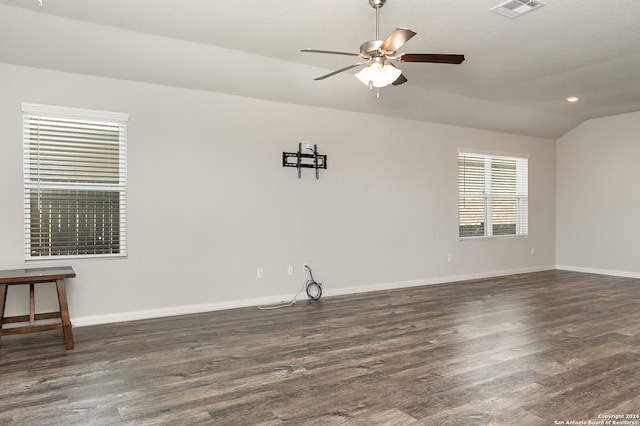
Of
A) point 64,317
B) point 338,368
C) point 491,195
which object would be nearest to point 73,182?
point 64,317

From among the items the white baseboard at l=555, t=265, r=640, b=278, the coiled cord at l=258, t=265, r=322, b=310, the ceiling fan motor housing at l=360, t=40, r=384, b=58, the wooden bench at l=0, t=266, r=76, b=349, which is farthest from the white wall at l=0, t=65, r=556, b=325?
the ceiling fan motor housing at l=360, t=40, r=384, b=58

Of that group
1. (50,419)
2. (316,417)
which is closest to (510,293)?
(316,417)

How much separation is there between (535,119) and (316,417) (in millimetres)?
6803

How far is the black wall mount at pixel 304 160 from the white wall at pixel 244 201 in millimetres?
88

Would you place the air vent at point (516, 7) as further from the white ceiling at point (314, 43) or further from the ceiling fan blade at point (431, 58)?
the ceiling fan blade at point (431, 58)

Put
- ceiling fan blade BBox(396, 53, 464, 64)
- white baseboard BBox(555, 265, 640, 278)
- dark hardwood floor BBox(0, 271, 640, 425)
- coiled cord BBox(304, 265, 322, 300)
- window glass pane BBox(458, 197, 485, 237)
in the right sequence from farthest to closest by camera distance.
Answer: white baseboard BBox(555, 265, 640, 278) < window glass pane BBox(458, 197, 485, 237) < coiled cord BBox(304, 265, 322, 300) < ceiling fan blade BBox(396, 53, 464, 64) < dark hardwood floor BBox(0, 271, 640, 425)

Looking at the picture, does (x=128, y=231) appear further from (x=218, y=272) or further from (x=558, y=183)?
(x=558, y=183)

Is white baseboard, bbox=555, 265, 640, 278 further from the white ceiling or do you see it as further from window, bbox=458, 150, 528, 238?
the white ceiling

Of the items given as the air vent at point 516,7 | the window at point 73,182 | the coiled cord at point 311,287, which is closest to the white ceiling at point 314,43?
the air vent at point 516,7

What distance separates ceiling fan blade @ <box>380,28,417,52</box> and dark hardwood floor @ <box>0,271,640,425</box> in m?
2.27

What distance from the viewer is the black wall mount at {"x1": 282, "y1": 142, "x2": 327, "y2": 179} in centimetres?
554

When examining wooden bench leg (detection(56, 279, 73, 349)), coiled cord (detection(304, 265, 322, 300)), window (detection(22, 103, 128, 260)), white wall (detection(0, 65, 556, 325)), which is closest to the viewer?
wooden bench leg (detection(56, 279, 73, 349))

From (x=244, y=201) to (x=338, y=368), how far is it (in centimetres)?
263

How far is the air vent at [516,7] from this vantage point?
339cm
